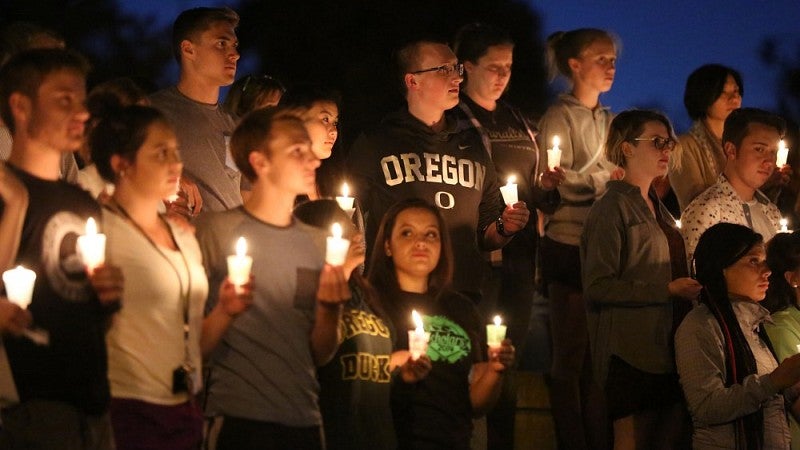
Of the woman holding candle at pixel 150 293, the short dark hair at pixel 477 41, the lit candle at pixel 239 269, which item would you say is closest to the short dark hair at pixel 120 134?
the woman holding candle at pixel 150 293

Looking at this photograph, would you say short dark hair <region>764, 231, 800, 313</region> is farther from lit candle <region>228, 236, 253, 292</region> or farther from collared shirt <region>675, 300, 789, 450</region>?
lit candle <region>228, 236, 253, 292</region>

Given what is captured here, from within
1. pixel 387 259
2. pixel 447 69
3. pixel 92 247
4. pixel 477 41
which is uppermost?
pixel 477 41

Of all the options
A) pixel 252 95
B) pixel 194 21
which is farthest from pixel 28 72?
pixel 252 95

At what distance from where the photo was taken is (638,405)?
7.94 m

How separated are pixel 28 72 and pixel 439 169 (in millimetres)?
3198

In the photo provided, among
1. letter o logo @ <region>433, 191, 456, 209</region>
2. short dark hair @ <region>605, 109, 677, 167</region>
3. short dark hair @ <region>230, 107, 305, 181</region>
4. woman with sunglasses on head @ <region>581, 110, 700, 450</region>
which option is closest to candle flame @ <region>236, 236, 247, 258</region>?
short dark hair @ <region>230, 107, 305, 181</region>

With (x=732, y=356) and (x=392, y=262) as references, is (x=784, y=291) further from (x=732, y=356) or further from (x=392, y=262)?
(x=392, y=262)

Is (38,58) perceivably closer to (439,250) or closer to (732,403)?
(439,250)

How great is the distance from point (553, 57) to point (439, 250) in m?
3.01

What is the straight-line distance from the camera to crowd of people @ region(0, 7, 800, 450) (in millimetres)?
5465

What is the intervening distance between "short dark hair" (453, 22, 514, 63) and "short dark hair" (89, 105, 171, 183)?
12.4ft

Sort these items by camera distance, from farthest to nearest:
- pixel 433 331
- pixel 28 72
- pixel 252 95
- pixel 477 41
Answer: pixel 477 41
pixel 252 95
pixel 433 331
pixel 28 72

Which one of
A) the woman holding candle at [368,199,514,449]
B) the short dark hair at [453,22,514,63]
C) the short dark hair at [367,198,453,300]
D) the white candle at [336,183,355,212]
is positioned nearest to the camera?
the woman holding candle at [368,199,514,449]

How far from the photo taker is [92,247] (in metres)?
5.08
